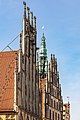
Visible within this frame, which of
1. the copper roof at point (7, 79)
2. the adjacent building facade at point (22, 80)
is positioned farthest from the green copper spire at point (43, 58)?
the copper roof at point (7, 79)

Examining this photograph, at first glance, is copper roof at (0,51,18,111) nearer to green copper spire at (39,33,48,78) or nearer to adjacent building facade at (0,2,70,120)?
adjacent building facade at (0,2,70,120)

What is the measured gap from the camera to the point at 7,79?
42469mm

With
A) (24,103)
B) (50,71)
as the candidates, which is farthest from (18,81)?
(50,71)

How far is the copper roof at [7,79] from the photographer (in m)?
40.1

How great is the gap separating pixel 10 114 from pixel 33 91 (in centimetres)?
635

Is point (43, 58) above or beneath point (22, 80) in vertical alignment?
above

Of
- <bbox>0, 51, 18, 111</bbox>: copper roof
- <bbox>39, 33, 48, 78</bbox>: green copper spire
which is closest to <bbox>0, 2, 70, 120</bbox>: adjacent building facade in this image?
<bbox>0, 51, 18, 111</bbox>: copper roof

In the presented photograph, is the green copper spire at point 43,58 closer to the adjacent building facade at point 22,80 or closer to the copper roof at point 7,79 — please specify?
the adjacent building facade at point 22,80

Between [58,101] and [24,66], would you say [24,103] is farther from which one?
[58,101]

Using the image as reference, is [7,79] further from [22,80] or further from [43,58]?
[43,58]

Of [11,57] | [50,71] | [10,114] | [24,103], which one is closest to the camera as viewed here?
[10,114]

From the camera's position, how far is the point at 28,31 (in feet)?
150

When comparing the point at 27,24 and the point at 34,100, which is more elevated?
the point at 27,24

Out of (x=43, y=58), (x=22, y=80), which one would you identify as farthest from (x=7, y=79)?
(x=43, y=58)
